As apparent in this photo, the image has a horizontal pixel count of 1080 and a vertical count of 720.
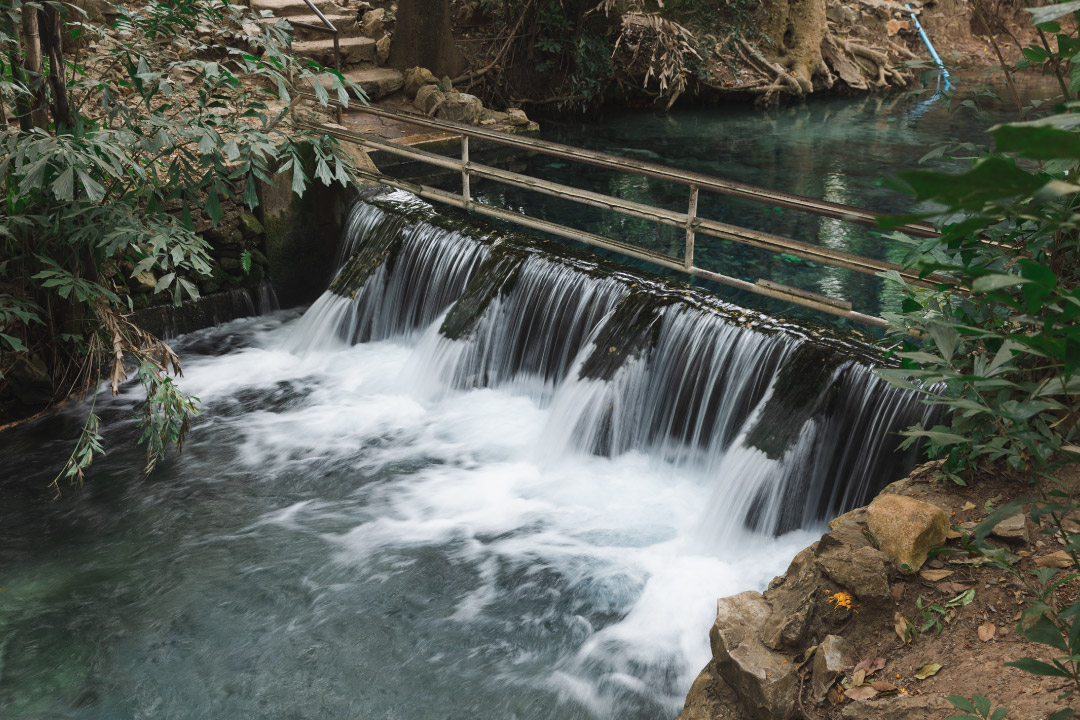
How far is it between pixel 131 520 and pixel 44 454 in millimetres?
1216

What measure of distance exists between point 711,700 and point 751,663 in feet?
0.95

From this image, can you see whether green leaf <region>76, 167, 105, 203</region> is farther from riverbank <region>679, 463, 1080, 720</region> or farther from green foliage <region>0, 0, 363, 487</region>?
riverbank <region>679, 463, 1080, 720</region>

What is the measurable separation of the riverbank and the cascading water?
1110 mm

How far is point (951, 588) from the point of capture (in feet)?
9.68

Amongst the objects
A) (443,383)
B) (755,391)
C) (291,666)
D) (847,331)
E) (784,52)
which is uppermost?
(784,52)

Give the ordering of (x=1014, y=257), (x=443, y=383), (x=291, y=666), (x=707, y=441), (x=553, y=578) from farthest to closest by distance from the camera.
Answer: (x=443, y=383) < (x=707, y=441) < (x=553, y=578) < (x=291, y=666) < (x=1014, y=257)

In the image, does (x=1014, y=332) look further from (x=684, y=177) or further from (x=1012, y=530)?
(x=684, y=177)

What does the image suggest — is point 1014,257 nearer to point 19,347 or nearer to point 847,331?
point 847,331

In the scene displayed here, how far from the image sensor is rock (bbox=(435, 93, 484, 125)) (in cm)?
1162

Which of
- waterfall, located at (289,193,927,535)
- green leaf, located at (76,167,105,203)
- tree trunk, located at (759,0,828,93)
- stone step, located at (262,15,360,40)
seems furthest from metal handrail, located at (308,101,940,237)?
tree trunk, located at (759,0,828,93)

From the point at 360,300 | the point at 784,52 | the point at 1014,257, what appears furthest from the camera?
the point at 784,52

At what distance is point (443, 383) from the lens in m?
7.06

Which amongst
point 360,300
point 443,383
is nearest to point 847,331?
point 443,383

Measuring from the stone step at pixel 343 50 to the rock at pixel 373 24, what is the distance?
312mm
